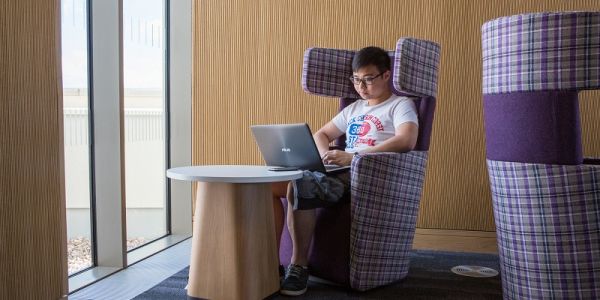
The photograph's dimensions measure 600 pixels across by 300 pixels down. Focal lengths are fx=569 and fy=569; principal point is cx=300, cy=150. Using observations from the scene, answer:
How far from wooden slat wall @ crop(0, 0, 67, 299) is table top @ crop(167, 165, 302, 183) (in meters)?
0.41

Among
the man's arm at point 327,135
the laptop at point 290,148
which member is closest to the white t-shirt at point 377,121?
the man's arm at point 327,135

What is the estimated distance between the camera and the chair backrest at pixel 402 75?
7.32 feet

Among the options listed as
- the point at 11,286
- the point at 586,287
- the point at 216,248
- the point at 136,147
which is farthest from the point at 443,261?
the point at 11,286

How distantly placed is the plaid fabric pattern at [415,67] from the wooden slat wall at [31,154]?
1.24 meters

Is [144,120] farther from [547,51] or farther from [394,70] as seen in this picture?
[547,51]

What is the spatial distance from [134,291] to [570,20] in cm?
185

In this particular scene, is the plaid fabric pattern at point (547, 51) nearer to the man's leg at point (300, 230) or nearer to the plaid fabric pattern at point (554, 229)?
the plaid fabric pattern at point (554, 229)

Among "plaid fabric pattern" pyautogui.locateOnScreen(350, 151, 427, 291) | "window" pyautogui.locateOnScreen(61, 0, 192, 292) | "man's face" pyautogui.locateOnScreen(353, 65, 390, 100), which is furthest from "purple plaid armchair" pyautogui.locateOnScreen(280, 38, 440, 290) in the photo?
"window" pyautogui.locateOnScreen(61, 0, 192, 292)

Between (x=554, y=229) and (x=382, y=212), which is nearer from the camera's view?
(x=554, y=229)

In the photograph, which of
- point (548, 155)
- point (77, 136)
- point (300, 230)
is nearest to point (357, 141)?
point (300, 230)

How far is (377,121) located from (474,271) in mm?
829

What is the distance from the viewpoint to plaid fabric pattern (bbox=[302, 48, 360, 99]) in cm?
265

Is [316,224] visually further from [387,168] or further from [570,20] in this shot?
[570,20]

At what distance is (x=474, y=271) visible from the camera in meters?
2.59
